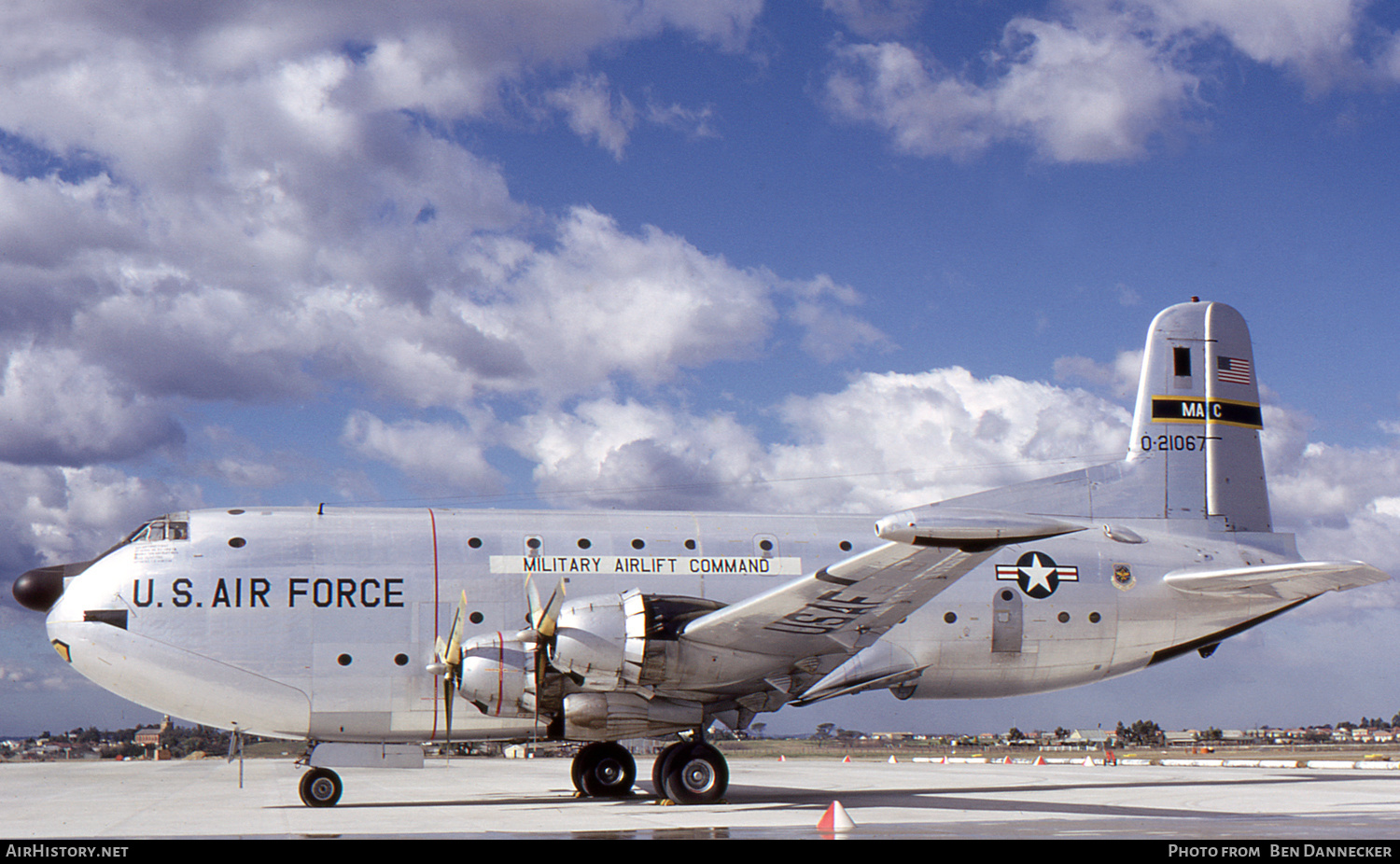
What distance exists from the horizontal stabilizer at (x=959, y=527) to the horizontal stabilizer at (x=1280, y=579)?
8251 millimetres

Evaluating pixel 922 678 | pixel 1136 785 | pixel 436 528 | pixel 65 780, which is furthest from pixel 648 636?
pixel 65 780

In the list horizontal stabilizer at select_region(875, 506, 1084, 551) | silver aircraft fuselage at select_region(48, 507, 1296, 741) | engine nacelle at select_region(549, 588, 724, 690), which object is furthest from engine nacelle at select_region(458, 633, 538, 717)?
horizontal stabilizer at select_region(875, 506, 1084, 551)

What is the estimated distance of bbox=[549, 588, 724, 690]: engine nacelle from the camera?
48.5 ft

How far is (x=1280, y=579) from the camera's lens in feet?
60.5

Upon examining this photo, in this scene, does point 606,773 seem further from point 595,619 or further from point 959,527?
point 959,527

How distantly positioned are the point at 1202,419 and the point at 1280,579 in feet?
13.8

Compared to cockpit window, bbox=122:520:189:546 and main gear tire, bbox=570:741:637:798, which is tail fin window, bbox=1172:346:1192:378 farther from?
cockpit window, bbox=122:520:189:546

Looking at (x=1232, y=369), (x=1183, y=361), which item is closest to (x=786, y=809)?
(x=1183, y=361)

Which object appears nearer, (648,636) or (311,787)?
(648,636)

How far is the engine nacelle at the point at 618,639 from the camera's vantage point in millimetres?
14781

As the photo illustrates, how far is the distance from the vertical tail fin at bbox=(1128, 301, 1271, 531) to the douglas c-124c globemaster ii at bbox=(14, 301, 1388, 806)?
4.88 feet

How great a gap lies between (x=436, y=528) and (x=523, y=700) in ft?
10.8
